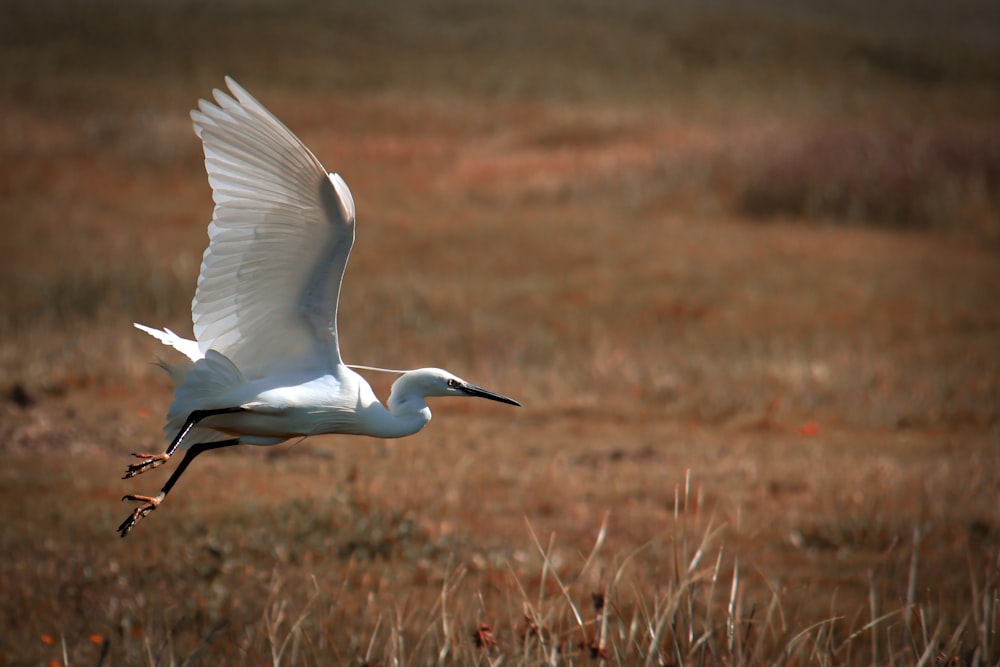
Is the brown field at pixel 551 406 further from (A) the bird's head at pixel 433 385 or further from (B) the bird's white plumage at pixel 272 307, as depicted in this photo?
(B) the bird's white plumage at pixel 272 307

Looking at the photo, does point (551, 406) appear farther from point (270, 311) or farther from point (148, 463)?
point (148, 463)

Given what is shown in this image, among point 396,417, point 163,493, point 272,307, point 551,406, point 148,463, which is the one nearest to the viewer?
point 148,463

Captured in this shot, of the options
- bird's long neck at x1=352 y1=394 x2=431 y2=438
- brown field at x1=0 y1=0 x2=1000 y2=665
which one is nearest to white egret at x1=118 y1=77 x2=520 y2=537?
bird's long neck at x1=352 y1=394 x2=431 y2=438

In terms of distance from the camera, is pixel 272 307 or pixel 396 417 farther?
pixel 272 307

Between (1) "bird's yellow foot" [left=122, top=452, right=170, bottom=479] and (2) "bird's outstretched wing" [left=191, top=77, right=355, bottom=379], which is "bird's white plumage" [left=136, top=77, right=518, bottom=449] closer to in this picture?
(2) "bird's outstretched wing" [left=191, top=77, right=355, bottom=379]

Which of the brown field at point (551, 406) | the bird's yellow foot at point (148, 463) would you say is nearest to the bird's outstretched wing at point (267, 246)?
the bird's yellow foot at point (148, 463)

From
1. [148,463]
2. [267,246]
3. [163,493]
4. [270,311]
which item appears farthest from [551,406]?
[148,463]

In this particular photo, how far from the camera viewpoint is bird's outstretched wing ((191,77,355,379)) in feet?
11.8

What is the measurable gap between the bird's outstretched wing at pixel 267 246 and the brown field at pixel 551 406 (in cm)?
101

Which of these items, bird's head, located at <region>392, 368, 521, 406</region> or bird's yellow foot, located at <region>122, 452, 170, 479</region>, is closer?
bird's yellow foot, located at <region>122, 452, 170, 479</region>

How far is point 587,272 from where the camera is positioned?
1473 centimetres

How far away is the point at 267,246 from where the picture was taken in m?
3.79

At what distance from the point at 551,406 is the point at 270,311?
542 centimetres

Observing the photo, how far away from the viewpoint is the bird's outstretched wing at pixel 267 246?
11.8ft
